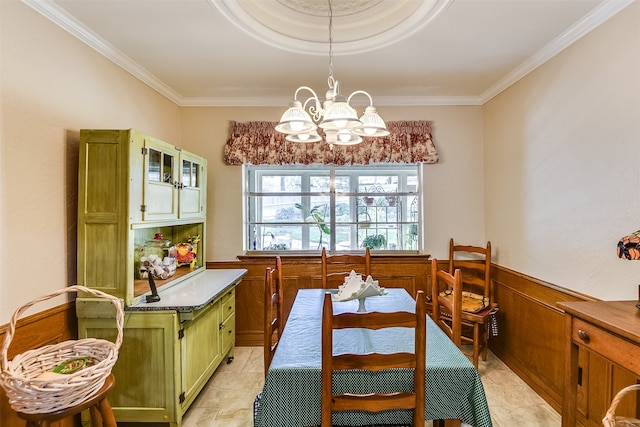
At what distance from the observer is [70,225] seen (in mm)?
2035

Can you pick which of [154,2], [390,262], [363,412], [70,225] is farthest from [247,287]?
[154,2]

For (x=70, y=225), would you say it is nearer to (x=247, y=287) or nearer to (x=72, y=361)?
(x=72, y=361)

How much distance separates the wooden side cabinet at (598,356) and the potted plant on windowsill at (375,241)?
73.8 inches

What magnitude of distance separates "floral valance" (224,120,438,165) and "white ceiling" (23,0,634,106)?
17.9 inches

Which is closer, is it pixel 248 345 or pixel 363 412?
pixel 363 412

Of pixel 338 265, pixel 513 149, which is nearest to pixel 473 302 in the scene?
pixel 338 265

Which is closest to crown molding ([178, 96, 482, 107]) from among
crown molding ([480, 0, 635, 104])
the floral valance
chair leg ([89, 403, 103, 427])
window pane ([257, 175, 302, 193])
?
the floral valance

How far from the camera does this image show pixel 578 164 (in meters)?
2.15

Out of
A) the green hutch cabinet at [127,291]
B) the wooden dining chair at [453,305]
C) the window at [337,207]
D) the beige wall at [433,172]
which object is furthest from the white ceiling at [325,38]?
the wooden dining chair at [453,305]

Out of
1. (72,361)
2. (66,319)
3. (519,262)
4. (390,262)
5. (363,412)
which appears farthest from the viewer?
(390,262)

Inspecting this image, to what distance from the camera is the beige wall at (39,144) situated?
5.43 ft

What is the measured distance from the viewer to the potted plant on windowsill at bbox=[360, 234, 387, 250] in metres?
3.58

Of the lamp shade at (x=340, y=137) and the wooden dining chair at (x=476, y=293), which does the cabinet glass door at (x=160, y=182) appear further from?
the wooden dining chair at (x=476, y=293)

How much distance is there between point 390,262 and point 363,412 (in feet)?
7.08
